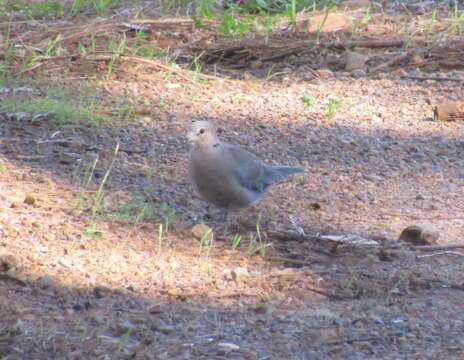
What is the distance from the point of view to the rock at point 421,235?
4.63m

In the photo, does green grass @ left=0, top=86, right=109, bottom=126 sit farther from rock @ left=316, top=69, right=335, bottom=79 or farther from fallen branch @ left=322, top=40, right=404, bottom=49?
fallen branch @ left=322, top=40, right=404, bottom=49

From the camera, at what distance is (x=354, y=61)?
736cm

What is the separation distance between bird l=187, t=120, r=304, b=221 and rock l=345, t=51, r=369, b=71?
105 inches

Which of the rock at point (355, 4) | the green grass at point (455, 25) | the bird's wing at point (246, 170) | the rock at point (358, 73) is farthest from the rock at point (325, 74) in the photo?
the bird's wing at point (246, 170)

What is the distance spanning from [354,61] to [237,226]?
2847 millimetres

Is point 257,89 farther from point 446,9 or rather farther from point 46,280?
point 46,280

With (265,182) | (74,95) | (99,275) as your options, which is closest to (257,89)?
(74,95)

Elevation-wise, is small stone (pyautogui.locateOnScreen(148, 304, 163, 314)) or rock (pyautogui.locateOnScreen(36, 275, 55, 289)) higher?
small stone (pyautogui.locateOnScreen(148, 304, 163, 314))

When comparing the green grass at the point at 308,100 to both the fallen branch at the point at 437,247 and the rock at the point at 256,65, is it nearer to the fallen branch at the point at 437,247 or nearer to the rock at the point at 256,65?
the rock at the point at 256,65

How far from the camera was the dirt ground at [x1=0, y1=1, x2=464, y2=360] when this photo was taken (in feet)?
11.9

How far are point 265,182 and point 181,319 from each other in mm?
1284

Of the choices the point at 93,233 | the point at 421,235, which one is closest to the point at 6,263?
the point at 93,233

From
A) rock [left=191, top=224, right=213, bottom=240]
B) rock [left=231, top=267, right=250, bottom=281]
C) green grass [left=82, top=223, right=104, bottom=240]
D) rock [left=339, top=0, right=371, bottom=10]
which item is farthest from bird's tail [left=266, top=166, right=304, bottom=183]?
rock [left=339, top=0, right=371, bottom=10]

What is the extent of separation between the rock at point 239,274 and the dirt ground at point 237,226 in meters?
0.04
